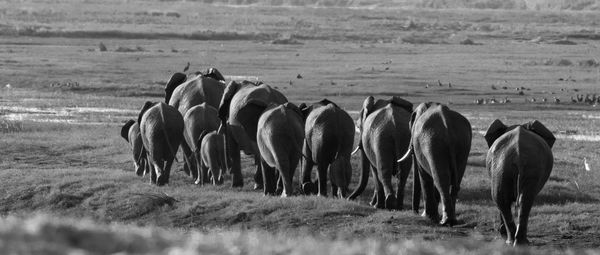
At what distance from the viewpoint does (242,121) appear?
61.2 ft

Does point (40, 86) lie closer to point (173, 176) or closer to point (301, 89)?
point (301, 89)

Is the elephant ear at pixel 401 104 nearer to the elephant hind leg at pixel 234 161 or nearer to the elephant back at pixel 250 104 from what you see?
the elephant back at pixel 250 104

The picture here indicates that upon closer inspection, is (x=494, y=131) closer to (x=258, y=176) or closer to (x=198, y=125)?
(x=258, y=176)

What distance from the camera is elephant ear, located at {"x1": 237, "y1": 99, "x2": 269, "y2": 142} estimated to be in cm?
1859

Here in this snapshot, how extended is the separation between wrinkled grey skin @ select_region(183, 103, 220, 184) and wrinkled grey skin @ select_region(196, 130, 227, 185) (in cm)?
33

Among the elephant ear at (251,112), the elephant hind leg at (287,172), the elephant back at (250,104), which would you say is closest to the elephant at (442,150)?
the elephant hind leg at (287,172)

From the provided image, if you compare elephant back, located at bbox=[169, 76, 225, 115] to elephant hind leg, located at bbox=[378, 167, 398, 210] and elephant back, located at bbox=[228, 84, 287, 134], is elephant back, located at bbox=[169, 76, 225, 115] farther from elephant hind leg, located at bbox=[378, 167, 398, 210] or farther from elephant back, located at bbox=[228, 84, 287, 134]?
elephant hind leg, located at bbox=[378, 167, 398, 210]

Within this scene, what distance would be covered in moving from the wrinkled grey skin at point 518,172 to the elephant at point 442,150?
3.26ft

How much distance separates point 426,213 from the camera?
15164mm

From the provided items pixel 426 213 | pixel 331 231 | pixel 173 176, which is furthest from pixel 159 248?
pixel 173 176

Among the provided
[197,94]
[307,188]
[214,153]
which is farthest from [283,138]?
[197,94]

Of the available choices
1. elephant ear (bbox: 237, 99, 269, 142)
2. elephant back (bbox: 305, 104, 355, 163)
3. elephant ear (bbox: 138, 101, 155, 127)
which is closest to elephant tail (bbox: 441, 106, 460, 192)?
elephant back (bbox: 305, 104, 355, 163)

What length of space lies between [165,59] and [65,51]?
242 inches

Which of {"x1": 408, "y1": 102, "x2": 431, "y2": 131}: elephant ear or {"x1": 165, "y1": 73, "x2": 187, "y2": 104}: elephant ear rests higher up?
{"x1": 408, "y1": 102, "x2": 431, "y2": 131}: elephant ear
